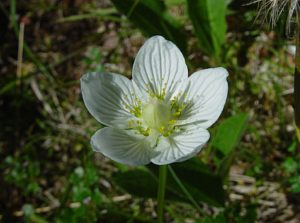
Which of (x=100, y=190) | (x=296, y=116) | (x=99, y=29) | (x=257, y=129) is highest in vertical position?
(x=99, y=29)

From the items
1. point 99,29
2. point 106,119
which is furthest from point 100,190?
point 99,29

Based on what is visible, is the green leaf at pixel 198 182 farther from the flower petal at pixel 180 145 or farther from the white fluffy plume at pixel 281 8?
the white fluffy plume at pixel 281 8

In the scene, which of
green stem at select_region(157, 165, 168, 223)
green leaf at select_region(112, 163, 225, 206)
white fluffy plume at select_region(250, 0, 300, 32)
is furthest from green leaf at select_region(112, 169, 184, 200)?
white fluffy plume at select_region(250, 0, 300, 32)

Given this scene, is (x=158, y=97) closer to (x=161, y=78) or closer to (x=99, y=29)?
(x=161, y=78)

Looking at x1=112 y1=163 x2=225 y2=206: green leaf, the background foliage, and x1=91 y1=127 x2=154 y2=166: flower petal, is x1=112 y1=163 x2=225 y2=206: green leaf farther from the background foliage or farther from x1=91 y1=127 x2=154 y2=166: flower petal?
x1=91 y1=127 x2=154 y2=166: flower petal

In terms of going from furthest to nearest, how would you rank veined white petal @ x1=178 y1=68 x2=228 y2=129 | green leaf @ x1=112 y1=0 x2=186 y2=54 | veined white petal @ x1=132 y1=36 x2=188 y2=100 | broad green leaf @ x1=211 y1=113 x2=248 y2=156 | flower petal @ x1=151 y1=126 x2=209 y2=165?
green leaf @ x1=112 y1=0 x2=186 y2=54 < broad green leaf @ x1=211 y1=113 x2=248 y2=156 < veined white petal @ x1=132 y1=36 x2=188 y2=100 < veined white petal @ x1=178 y1=68 x2=228 y2=129 < flower petal @ x1=151 y1=126 x2=209 y2=165

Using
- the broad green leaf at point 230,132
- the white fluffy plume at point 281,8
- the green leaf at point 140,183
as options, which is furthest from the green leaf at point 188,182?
the white fluffy plume at point 281,8
